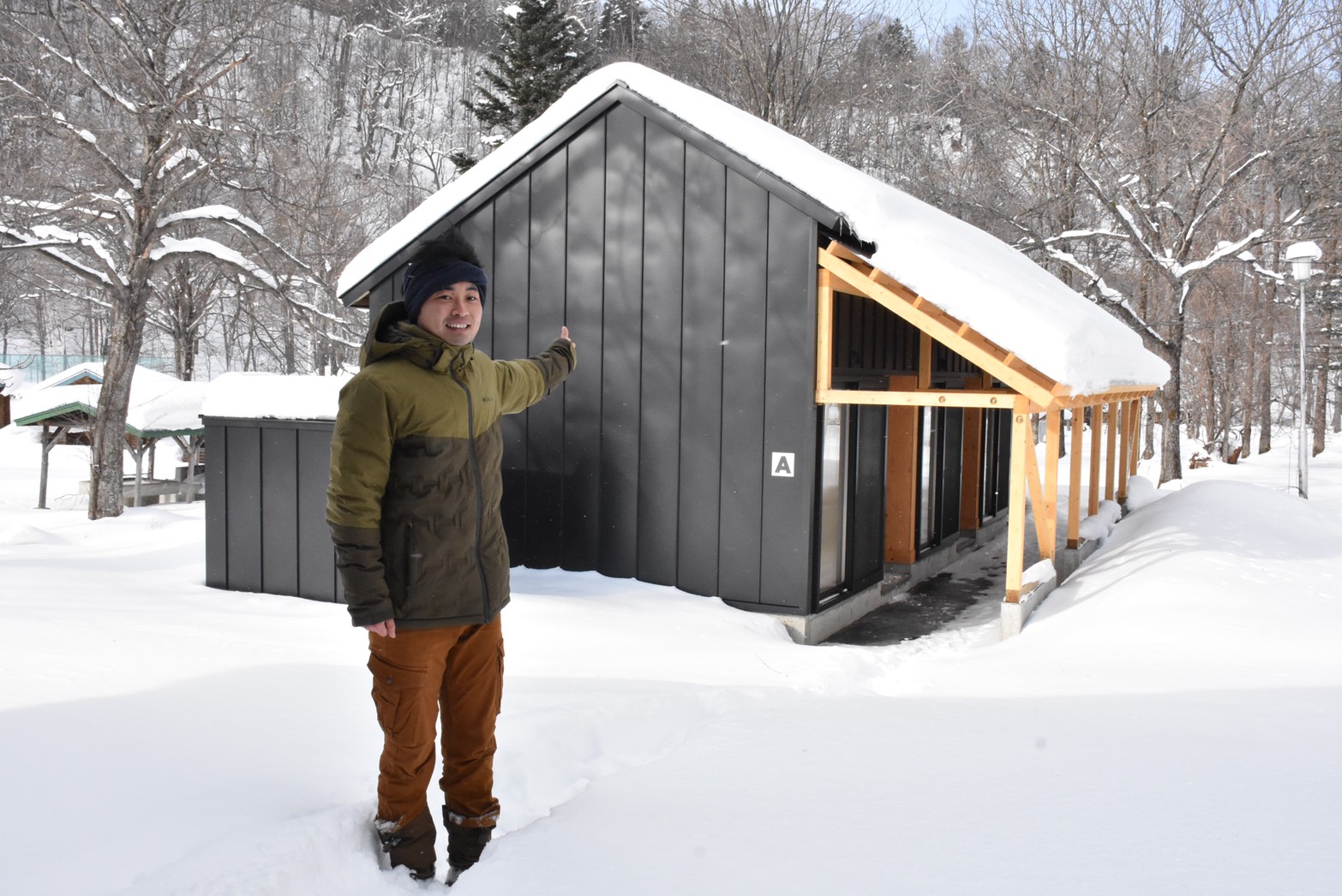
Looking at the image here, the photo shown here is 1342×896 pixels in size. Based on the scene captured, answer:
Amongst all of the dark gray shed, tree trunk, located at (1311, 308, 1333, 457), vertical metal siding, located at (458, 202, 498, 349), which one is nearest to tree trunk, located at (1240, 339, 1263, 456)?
tree trunk, located at (1311, 308, 1333, 457)

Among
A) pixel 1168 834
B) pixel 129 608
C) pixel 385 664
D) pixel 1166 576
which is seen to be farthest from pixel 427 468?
pixel 1166 576

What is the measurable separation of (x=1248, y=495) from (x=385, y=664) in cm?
1231

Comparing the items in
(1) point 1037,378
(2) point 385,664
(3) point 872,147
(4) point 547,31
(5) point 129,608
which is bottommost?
(5) point 129,608

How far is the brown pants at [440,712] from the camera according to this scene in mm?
2973

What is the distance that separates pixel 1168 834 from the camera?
3076 millimetres

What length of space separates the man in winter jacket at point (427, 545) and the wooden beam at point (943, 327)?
526 cm

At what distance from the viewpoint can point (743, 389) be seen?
8.65m

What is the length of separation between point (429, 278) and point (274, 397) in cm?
532

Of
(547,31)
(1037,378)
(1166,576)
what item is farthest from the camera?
(547,31)

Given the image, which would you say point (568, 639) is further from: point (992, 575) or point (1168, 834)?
point (992, 575)

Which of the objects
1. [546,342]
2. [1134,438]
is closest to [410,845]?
[546,342]

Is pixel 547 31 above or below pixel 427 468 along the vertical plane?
above

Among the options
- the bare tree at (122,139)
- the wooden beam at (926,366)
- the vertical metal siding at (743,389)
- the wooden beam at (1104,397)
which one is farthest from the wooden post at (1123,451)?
the bare tree at (122,139)

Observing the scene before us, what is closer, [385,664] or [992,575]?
[385,664]
